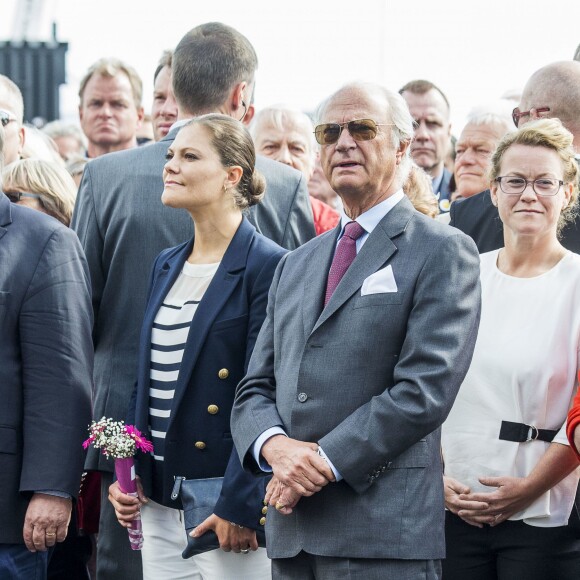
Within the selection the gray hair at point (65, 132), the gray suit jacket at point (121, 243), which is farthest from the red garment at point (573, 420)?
the gray hair at point (65, 132)

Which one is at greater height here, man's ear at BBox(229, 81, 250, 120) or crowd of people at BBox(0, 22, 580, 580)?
man's ear at BBox(229, 81, 250, 120)

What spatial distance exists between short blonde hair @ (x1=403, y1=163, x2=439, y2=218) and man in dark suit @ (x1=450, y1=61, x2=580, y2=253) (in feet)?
0.62

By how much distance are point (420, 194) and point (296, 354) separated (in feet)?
5.75

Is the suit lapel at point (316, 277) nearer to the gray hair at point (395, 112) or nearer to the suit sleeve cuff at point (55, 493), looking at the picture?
the gray hair at point (395, 112)

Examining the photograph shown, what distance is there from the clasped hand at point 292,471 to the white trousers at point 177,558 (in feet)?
1.77

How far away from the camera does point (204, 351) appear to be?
384cm

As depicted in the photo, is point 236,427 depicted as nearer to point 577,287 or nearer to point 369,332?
point 369,332

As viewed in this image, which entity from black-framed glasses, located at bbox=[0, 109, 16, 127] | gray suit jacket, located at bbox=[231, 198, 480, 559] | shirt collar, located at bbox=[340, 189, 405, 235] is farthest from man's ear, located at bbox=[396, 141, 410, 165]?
Result: black-framed glasses, located at bbox=[0, 109, 16, 127]

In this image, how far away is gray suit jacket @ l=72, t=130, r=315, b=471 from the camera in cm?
438

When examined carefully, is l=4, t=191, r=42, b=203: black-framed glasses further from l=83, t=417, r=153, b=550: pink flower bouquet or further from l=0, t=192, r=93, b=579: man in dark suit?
l=83, t=417, r=153, b=550: pink flower bouquet

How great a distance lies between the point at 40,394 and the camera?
12.7 feet

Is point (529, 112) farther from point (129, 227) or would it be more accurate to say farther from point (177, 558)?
point (177, 558)

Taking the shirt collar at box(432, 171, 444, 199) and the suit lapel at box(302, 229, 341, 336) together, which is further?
the shirt collar at box(432, 171, 444, 199)

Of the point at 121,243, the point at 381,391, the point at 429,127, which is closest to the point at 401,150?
the point at 381,391
